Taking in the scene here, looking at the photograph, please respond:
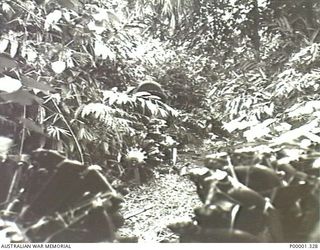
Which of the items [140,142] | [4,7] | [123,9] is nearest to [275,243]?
[140,142]

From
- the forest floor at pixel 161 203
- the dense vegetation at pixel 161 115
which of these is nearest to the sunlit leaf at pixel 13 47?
the dense vegetation at pixel 161 115

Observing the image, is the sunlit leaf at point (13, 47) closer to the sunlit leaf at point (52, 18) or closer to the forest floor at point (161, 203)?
the sunlit leaf at point (52, 18)

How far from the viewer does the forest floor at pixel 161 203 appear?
1.01 metres

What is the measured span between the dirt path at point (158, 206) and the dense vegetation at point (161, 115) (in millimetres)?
13

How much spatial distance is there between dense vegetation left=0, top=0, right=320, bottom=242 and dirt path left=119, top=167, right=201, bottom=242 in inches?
0.5

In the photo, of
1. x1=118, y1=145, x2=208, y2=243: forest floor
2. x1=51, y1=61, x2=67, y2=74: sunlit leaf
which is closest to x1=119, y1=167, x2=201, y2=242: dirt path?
x1=118, y1=145, x2=208, y2=243: forest floor

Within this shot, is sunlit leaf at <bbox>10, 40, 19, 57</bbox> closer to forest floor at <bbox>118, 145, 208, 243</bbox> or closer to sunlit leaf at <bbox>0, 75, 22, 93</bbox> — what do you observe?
sunlit leaf at <bbox>0, 75, 22, 93</bbox>

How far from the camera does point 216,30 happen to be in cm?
105

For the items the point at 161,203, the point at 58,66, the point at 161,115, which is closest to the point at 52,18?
the point at 58,66

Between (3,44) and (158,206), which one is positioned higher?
(3,44)

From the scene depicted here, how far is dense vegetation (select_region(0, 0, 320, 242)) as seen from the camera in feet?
3.33

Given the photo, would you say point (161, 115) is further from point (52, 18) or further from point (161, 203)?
point (52, 18)

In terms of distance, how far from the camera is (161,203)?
102cm

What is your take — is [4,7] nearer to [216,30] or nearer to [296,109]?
[216,30]
